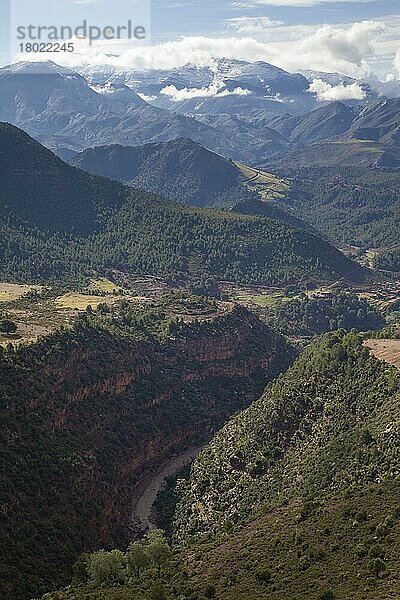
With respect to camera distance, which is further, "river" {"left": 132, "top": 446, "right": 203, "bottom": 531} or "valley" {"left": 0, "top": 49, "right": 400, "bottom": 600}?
"river" {"left": 132, "top": 446, "right": 203, "bottom": 531}

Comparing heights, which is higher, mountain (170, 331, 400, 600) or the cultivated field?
the cultivated field

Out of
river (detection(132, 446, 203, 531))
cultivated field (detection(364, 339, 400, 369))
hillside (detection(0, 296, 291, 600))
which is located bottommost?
river (detection(132, 446, 203, 531))

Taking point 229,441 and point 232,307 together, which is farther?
point 232,307

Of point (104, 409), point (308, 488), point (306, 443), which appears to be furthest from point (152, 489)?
point (308, 488)

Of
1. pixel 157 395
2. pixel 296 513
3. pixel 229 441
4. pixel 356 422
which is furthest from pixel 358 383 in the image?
pixel 157 395

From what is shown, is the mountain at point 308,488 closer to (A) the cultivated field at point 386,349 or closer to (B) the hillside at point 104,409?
Result: (A) the cultivated field at point 386,349

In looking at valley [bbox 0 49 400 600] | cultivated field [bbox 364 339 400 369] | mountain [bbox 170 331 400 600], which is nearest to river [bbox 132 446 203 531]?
valley [bbox 0 49 400 600]

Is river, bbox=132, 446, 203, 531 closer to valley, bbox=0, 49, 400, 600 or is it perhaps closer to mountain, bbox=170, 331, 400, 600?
valley, bbox=0, 49, 400, 600

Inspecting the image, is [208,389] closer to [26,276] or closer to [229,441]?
[229,441]
